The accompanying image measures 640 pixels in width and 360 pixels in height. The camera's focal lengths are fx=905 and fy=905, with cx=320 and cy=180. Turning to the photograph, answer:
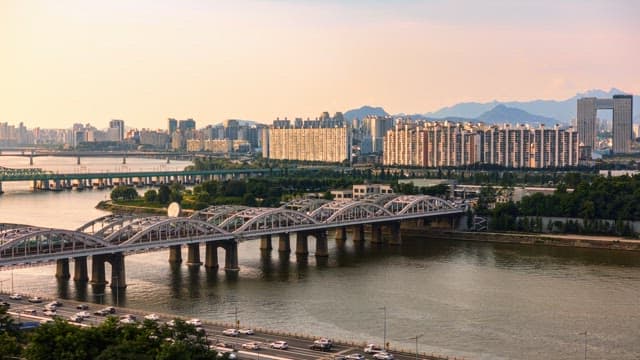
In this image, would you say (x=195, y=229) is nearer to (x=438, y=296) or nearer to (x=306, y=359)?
(x=438, y=296)

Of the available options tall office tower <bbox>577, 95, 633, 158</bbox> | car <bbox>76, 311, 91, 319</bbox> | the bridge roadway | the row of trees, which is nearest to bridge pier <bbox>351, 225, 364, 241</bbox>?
car <bbox>76, 311, 91, 319</bbox>

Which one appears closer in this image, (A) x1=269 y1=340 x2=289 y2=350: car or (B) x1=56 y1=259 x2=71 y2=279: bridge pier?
(A) x1=269 y1=340 x2=289 y2=350: car

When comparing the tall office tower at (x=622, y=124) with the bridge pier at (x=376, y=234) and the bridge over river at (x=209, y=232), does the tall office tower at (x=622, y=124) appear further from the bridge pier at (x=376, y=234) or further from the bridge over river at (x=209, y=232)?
the bridge pier at (x=376, y=234)

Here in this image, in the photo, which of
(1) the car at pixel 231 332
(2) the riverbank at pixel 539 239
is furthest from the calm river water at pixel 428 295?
(1) the car at pixel 231 332

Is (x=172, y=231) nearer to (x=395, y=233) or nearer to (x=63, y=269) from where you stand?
(x=63, y=269)

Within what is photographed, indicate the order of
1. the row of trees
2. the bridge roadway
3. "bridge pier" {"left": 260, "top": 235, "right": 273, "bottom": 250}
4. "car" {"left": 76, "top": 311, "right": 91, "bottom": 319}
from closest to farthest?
the row of trees, "car" {"left": 76, "top": 311, "right": 91, "bottom": 319}, "bridge pier" {"left": 260, "top": 235, "right": 273, "bottom": 250}, the bridge roadway

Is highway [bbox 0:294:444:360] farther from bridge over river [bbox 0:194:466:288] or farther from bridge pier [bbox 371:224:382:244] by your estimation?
bridge pier [bbox 371:224:382:244]

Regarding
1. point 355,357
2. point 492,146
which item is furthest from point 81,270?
point 492,146

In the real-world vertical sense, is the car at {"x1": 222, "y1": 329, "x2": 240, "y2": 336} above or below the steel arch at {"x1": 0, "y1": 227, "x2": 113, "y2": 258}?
below
